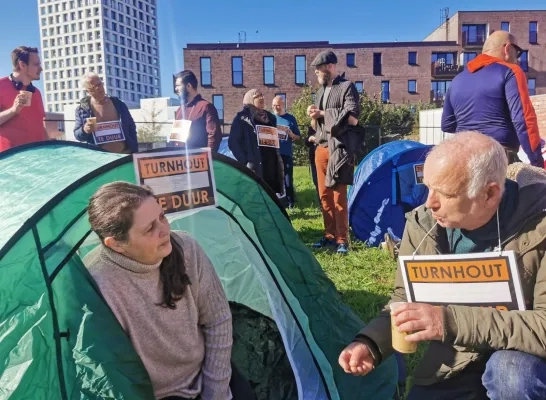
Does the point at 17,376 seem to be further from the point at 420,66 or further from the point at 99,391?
the point at 420,66

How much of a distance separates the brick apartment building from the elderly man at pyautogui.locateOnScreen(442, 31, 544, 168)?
29769mm

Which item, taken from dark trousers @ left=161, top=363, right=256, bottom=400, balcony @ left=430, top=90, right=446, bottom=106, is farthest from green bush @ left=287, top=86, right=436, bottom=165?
dark trousers @ left=161, top=363, right=256, bottom=400

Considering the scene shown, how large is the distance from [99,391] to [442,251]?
1.29 m

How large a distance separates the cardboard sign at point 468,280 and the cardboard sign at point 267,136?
4.17 m

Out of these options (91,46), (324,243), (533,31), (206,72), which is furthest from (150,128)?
(91,46)

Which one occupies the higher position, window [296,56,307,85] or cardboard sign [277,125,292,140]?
window [296,56,307,85]

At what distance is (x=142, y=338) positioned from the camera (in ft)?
5.76

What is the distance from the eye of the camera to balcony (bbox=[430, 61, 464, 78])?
34200 mm

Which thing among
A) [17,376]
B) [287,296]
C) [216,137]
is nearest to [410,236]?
[287,296]

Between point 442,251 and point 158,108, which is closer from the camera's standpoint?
point 442,251

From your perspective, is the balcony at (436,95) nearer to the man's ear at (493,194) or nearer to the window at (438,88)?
the window at (438,88)

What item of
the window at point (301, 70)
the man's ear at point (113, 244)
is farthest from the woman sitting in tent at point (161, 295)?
the window at point (301, 70)

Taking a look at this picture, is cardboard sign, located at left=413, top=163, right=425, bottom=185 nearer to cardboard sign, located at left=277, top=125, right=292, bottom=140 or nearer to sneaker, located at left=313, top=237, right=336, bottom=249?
sneaker, located at left=313, top=237, right=336, bottom=249

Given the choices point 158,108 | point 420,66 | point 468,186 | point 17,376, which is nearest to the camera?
point 17,376
